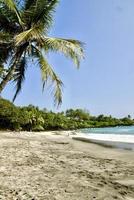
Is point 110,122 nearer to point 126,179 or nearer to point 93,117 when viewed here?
point 93,117

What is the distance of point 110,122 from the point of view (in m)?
93.9

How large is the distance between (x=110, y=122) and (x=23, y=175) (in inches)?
3473

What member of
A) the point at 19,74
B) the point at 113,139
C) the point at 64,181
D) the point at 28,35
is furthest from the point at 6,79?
the point at 113,139

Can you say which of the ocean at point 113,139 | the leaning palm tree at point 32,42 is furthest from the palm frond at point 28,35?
the ocean at point 113,139

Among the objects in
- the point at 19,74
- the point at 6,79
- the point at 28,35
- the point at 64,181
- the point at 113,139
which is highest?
the point at 28,35

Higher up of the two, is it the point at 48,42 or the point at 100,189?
the point at 48,42

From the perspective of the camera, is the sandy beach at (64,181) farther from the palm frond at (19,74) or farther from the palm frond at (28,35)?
the palm frond at (19,74)

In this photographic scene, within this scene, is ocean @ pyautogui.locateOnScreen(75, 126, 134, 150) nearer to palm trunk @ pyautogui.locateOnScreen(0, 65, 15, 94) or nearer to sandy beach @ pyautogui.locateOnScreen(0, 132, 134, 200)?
palm trunk @ pyautogui.locateOnScreen(0, 65, 15, 94)

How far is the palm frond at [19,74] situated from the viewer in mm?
14039

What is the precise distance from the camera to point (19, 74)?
14.3 meters

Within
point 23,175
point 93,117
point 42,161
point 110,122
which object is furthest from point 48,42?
point 93,117

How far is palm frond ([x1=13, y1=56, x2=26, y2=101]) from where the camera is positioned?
14039mm

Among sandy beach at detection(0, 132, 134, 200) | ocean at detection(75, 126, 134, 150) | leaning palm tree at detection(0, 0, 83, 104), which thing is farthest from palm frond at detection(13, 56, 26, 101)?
sandy beach at detection(0, 132, 134, 200)

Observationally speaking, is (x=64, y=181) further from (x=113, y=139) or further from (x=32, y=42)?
(x=113, y=139)
